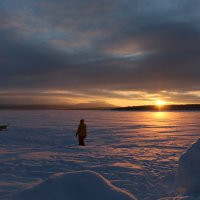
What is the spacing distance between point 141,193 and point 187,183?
1.12m

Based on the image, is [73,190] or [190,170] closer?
[73,190]

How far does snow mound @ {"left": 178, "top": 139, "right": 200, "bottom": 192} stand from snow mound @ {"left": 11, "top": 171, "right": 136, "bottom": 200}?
217 centimetres

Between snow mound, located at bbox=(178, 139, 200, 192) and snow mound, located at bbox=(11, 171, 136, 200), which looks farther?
snow mound, located at bbox=(178, 139, 200, 192)

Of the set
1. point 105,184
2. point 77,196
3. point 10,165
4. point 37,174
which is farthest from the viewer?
point 10,165

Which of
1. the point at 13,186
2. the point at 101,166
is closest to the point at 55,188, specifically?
the point at 13,186

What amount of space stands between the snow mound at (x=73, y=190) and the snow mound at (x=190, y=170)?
217 cm

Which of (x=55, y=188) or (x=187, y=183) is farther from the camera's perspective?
(x=187, y=183)

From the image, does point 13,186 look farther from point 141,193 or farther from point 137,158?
point 137,158

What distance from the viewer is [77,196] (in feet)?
15.9

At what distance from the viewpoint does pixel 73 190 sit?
4.94 m

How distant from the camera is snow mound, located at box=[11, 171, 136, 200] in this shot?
478 cm

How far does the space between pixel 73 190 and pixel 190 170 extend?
3.10 metres

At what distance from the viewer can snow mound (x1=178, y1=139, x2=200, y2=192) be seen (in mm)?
6551

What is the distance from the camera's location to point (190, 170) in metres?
6.72
